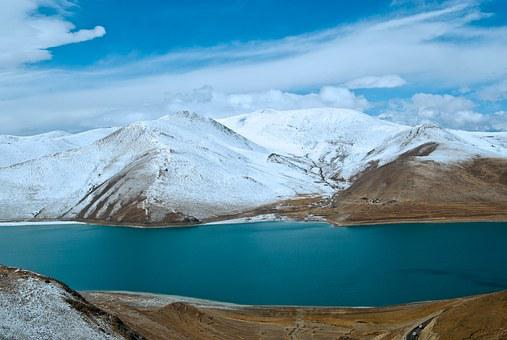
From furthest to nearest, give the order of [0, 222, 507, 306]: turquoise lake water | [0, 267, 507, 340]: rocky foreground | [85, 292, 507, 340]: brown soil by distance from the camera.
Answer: [0, 222, 507, 306]: turquoise lake water < [85, 292, 507, 340]: brown soil < [0, 267, 507, 340]: rocky foreground

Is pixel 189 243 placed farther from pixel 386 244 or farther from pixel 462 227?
pixel 462 227

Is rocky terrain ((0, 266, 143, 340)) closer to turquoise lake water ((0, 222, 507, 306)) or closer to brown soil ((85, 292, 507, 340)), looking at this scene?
brown soil ((85, 292, 507, 340))

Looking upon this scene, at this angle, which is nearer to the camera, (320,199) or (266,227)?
(266,227)

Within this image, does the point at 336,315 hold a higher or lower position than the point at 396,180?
lower

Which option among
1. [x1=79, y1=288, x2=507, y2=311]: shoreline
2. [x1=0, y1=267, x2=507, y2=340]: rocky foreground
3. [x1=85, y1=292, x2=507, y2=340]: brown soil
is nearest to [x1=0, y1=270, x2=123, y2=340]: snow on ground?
[x1=0, y1=267, x2=507, y2=340]: rocky foreground

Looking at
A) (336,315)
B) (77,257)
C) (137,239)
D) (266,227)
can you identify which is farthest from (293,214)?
(336,315)

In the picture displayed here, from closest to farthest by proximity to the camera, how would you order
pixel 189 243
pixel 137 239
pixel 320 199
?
1. pixel 189 243
2. pixel 137 239
3. pixel 320 199
